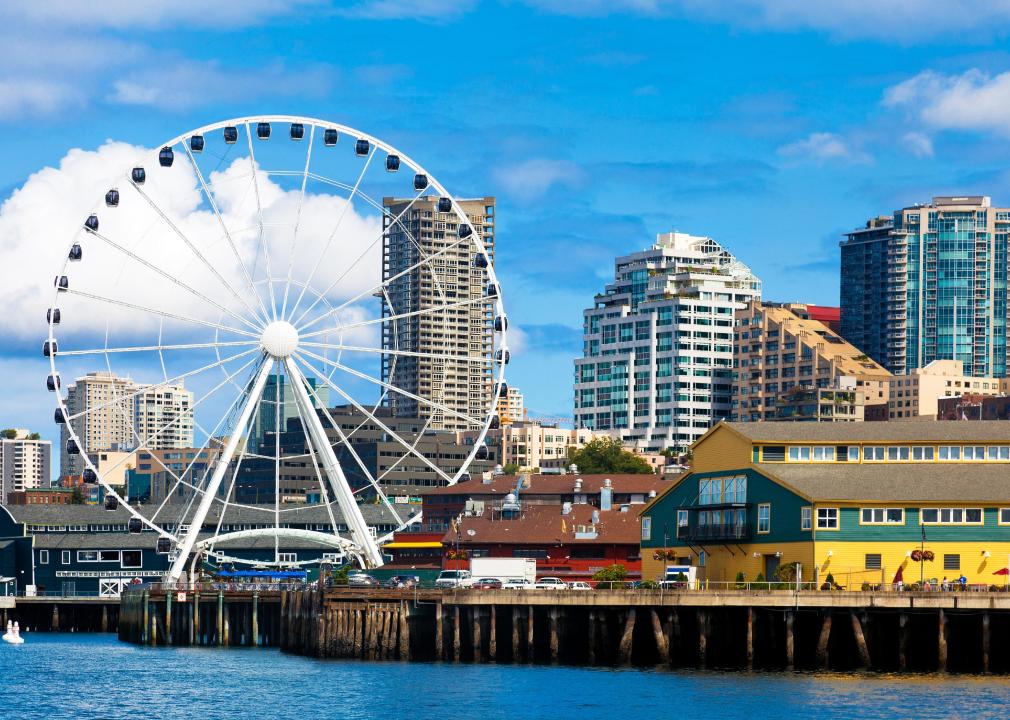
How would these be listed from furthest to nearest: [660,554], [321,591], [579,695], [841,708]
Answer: [660,554]
[321,591]
[579,695]
[841,708]

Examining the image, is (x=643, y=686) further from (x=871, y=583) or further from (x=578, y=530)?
(x=578, y=530)

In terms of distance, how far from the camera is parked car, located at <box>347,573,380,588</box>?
108m

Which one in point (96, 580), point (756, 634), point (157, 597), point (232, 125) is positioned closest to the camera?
point (756, 634)

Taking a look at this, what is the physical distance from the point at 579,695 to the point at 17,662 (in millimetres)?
47112

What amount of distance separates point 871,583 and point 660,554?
18261 mm

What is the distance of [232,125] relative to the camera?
123062 mm

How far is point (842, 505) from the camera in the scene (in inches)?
3920

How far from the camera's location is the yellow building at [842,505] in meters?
99.4

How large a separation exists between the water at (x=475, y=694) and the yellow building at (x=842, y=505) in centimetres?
1176

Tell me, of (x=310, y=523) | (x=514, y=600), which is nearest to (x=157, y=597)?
(x=514, y=600)

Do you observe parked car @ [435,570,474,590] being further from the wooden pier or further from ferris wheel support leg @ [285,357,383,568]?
ferris wheel support leg @ [285,357,383,568]

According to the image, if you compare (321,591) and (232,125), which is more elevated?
(232,125)

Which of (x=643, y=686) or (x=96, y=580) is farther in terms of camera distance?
(x=96, y=580)

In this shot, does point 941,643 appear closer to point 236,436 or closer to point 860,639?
point 860,639
